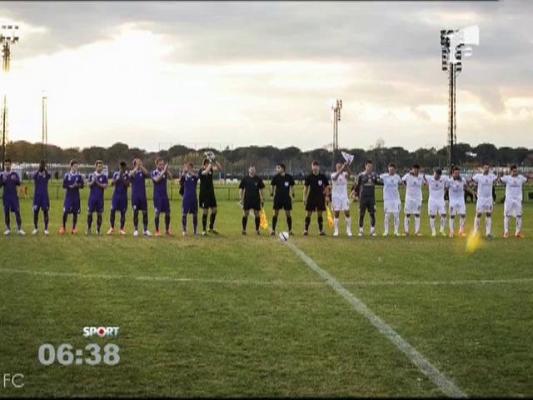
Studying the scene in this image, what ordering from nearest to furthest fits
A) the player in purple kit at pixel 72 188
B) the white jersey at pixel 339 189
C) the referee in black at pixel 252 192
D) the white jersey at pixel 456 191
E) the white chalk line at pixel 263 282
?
the white chalk line at pixel 263 282
the player in purple kit at pixel 72 188
the referee in black at pixel 252 192
the white jersey at pixel 339 189
the white jersey at pixel 456 191

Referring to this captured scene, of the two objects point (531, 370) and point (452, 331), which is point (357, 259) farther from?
point (531, 370)

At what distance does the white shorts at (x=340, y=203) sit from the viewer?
926 inches

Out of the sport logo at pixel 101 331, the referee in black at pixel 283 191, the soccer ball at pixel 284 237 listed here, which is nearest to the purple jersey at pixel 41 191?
the referee in black at pixel 283 191

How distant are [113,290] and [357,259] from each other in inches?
253

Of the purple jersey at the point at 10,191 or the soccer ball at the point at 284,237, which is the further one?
the purple jersey at the point at 10,191

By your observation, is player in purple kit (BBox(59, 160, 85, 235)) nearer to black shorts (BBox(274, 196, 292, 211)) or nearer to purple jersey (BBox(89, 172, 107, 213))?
purple jersey (BBox(89, 172, 107, 213))

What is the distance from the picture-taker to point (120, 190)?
2281 centimetres

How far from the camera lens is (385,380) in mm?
7129

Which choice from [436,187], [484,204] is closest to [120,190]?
[436,187]

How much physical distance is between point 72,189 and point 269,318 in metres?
13.7

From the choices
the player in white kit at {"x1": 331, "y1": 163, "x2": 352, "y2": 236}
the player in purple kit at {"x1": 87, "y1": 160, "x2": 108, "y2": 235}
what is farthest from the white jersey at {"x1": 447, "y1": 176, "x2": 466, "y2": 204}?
the player in purple kit at {"x1": 87, "y1": 160, "x2": 108, "y2": 235}

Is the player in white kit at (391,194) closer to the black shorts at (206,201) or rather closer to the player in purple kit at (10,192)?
the black shorts at (206,201)

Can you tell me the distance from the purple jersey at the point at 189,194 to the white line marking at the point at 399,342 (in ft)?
28.6

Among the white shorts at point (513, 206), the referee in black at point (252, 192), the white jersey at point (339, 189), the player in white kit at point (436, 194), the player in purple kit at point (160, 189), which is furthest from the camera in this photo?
the player in white kit at point (436, 194)
